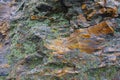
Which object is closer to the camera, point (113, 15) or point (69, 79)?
point (69, 79)

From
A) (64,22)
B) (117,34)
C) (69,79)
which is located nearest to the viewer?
(69,79)

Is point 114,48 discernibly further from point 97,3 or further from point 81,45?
point 97,3

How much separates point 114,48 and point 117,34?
30 cm

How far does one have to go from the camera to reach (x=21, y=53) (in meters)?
4.91

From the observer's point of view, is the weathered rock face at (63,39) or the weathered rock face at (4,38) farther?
the weathered rock face at (4,38)

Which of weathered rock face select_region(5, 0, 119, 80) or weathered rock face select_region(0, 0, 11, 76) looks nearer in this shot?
weathered rock face select_region(5, 0, 119, 80)

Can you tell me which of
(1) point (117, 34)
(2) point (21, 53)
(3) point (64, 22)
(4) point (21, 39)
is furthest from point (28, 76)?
(1) point (117, 34)

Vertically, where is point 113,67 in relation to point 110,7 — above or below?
below

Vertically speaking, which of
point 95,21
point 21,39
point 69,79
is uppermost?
point 95,21

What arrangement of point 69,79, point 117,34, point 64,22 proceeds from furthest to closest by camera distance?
point 64,22, point 117,34, point 69,79

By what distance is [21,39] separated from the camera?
16.9 feet

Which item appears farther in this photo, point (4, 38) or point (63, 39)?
point (4, 38)

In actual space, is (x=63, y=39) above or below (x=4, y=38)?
above

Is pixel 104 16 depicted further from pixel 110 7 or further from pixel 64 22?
pixel 64 22
